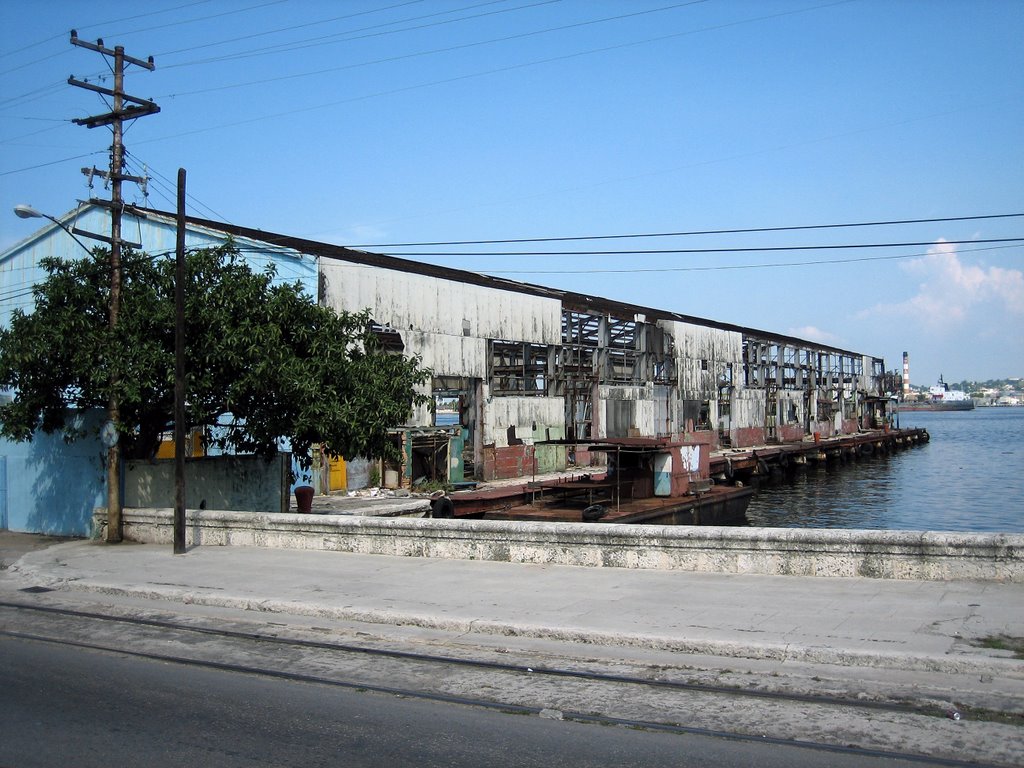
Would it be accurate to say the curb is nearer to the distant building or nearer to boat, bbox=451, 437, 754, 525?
the distant building

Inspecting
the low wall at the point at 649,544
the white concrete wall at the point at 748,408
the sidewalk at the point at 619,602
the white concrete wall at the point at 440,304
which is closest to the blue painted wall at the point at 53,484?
the low wall at the point at 649,544

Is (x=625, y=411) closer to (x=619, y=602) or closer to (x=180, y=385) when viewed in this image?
(x=180, y=385)

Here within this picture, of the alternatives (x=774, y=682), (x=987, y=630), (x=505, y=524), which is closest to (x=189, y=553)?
(x=505, y=524)

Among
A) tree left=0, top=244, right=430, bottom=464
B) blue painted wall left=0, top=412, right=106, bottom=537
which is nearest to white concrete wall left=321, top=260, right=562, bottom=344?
tree left=0, top=244, right=430, bottom=464

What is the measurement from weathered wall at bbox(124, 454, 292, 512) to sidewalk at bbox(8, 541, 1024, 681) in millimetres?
4429

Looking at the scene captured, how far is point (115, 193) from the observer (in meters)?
18.8

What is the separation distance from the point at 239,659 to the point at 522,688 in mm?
3352

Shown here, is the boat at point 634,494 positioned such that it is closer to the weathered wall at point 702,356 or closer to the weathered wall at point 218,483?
the weathered wall at point 218,483

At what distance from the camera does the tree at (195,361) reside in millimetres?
18953

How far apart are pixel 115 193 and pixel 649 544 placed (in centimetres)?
1325

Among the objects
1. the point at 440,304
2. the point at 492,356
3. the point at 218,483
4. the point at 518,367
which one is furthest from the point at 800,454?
the point at 218,483

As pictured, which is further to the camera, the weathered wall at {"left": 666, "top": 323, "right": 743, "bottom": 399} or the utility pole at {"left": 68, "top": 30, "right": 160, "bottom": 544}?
the weathered wall at {"left": 666, "top": 323, "right": 743, "bottom": 399}

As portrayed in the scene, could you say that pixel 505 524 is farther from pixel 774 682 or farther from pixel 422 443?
pixel 422 443

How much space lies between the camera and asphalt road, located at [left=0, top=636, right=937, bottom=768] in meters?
6.38
